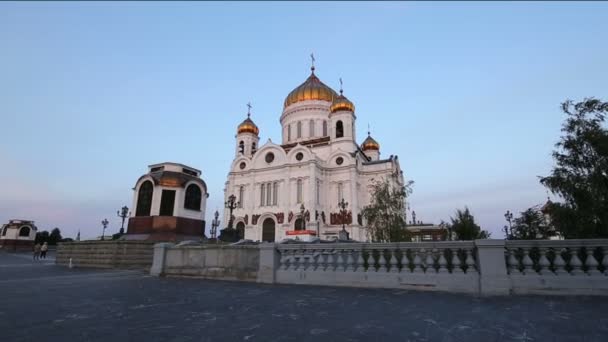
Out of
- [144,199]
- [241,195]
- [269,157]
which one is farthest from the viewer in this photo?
[269,157]

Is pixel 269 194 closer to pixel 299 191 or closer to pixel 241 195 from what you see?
pixel 241 195

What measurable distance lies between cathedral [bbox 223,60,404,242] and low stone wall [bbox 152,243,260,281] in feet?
73.8

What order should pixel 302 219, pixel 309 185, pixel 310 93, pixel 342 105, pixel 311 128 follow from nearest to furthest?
pixel 302 219
pixel 309 185
pixel 342 105
pixel 311 128
pixel 310 93

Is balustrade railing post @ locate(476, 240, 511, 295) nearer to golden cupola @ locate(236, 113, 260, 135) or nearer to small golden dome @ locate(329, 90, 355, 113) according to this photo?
small golden dome @ locate(329, 90, 355, 113)

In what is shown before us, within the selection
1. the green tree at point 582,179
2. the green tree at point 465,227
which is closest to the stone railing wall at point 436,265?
the green tree at point 582,179

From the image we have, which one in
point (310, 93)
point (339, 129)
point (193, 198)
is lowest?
point (193, 198)

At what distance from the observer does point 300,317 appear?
487 cm

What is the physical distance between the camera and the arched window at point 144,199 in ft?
64.2

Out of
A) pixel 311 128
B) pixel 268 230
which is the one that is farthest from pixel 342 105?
pixel 268 230

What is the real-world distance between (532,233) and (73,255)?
94.1ft

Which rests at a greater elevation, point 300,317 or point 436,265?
point 436,265

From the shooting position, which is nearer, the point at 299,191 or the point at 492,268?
Result: the point at 492,268

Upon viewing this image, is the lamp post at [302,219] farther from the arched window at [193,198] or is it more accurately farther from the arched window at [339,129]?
the arched window at [193,198]

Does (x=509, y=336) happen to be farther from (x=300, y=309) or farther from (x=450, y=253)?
(x=450, y=253)
